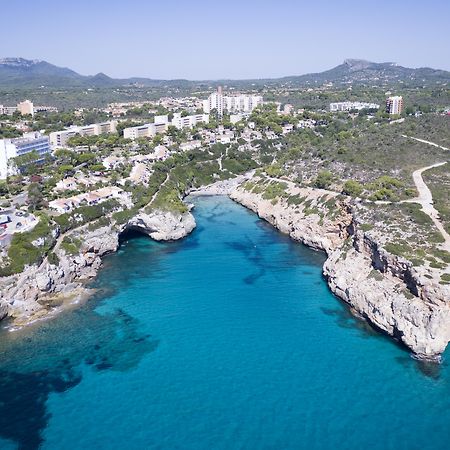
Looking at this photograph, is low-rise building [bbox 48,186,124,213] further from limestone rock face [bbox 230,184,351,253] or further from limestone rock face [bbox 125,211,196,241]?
limestone rock face [bbox 230,184,351,253]

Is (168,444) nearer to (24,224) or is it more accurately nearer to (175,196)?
(24,224)

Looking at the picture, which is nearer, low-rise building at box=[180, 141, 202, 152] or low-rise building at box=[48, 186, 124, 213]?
low-rise building at box=[48, 186, 124, 213]

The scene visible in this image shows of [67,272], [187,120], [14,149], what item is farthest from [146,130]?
[67,272]

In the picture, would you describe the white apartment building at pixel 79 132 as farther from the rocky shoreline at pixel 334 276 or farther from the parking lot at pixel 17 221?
the parking lot at pixel 17 221

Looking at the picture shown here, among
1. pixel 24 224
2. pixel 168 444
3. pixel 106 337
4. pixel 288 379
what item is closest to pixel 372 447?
pixel 288 379

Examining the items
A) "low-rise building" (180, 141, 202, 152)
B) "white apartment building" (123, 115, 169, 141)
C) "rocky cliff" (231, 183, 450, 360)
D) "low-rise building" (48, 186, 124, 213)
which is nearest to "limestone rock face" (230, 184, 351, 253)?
"rocky cliff" (231, 183, 450, 360)

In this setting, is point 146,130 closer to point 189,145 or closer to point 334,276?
point 189,145

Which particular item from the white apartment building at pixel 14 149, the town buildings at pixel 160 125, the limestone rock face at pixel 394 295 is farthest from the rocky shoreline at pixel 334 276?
the town buildings at pixel 160 125
